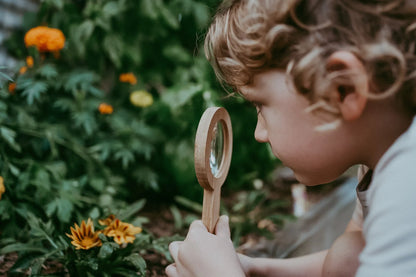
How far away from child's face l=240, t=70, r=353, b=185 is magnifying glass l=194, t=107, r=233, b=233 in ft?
0.36

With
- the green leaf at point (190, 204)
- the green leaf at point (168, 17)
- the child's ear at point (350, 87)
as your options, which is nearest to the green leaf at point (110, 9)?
the green leaf at point (168, 17)

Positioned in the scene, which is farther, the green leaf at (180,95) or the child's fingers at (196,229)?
the green leaf at (180,95)

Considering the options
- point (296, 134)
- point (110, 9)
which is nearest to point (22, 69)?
point (110, 9)

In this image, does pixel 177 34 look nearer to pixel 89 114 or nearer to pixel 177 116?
pixel 177 116

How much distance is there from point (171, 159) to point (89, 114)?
1.52 feet

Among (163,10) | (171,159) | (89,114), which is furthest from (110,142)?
(163,10)

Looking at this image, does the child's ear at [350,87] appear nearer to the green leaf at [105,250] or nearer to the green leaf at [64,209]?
the green leaf at [105,250]

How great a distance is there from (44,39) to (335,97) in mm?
1360

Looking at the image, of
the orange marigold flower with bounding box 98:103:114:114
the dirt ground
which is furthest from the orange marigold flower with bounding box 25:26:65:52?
the dirt ground

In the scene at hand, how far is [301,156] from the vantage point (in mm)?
852

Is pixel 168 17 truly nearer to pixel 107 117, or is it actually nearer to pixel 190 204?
pixel 107 117

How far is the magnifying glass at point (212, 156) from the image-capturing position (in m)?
0.87

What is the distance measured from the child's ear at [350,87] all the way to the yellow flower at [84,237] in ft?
2.37

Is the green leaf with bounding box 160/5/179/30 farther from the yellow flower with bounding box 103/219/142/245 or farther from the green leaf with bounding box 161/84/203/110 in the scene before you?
the yellow flower with bounding box 103/219/142/245
